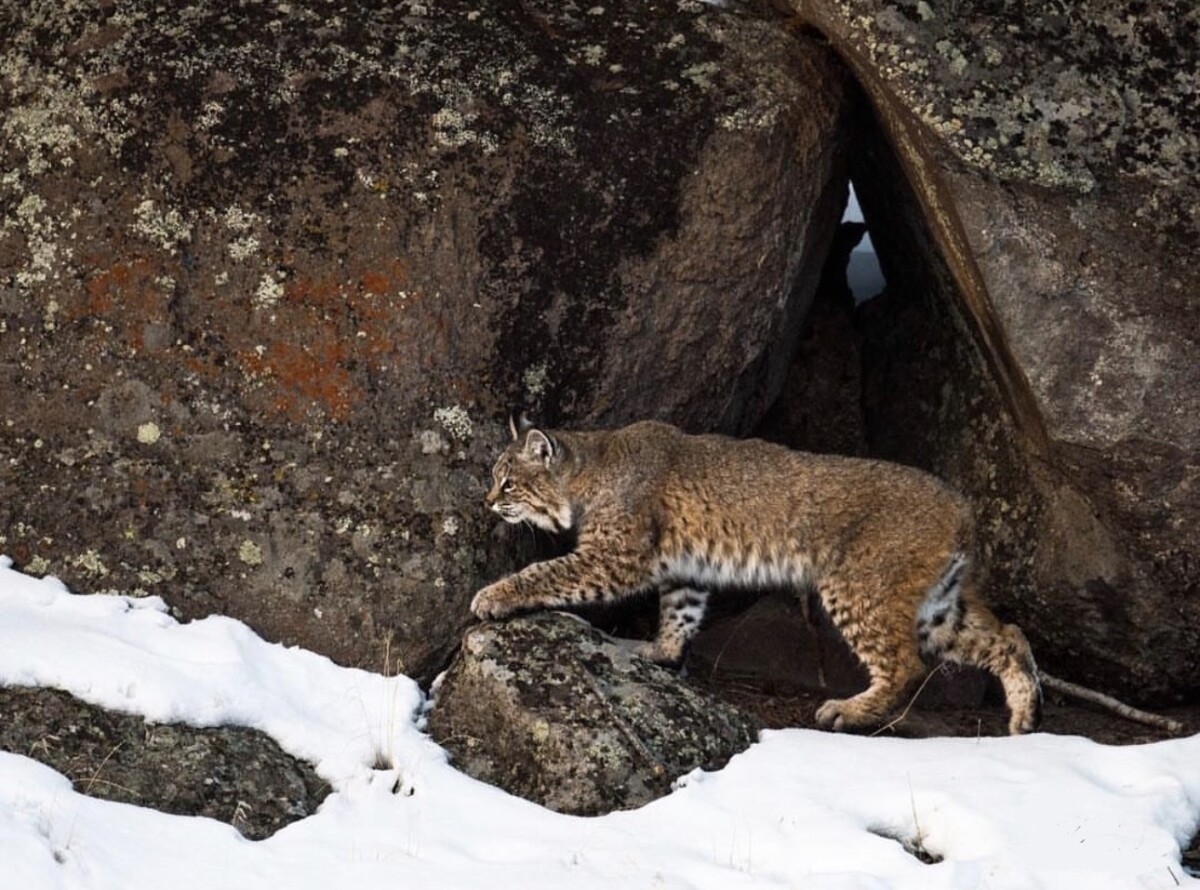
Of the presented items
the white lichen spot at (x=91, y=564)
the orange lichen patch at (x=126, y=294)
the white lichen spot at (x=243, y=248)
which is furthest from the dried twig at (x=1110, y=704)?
the orange lichen patch at (x=126, y=294)

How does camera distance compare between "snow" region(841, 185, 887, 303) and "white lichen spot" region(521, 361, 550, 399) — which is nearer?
"white lichen spot" region(521, 361, 550, 399)

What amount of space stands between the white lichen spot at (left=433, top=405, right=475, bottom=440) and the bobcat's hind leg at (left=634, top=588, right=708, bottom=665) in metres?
1.29

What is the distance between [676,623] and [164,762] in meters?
2.76

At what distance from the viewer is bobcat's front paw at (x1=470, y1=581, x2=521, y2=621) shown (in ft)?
26.0

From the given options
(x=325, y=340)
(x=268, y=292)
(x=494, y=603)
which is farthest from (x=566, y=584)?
(x=268, y=292)

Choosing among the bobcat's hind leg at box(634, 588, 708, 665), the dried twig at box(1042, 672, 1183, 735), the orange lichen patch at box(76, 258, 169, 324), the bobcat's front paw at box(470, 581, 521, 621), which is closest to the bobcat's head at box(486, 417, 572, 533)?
the bobcat's front paw at box(470, 581, 521, 621)

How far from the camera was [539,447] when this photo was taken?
8305mm

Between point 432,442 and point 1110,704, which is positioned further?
point 1110,704

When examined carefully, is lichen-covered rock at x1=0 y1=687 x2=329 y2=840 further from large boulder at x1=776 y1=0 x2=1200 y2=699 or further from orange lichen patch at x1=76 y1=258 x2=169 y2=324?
large boulder at x1=776 y1=0 x2=1200 y2=699

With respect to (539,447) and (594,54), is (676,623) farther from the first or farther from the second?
(594,54)

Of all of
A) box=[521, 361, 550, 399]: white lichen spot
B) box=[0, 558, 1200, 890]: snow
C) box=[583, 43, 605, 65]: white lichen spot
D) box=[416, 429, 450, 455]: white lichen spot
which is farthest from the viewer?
box=[583, 43, 605, 65]: white lichen spot

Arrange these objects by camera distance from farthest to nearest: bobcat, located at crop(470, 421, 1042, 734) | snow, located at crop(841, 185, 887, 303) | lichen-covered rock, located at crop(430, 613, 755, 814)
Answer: snow, located at crop(841, 185, 887, 303) < bobcat, located at crop(470, 421, 1042, 734) < lichen-covered rock, located at crop(430, 613, 755, 814)

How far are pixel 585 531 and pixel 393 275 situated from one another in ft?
4.89

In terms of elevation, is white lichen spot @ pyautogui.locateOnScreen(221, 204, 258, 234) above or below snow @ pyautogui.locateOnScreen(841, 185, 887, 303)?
above
